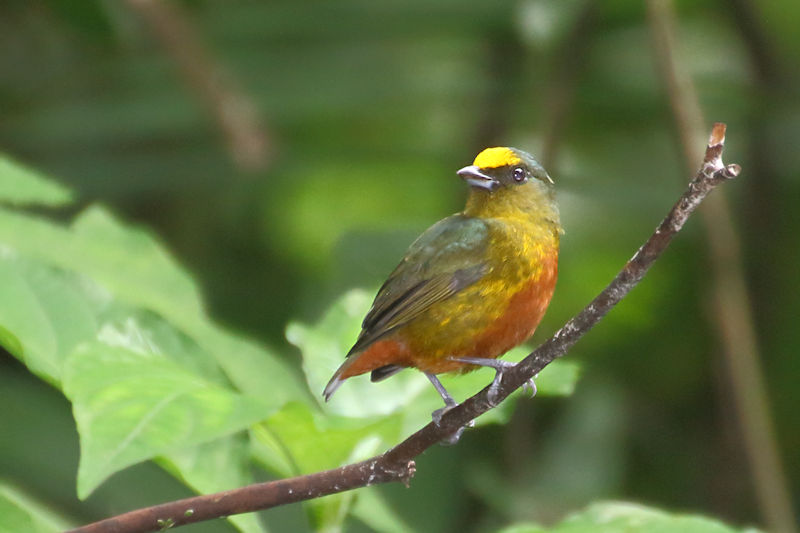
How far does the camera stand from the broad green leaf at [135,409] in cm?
116

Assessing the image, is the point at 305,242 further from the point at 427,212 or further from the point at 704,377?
the point at 704,377

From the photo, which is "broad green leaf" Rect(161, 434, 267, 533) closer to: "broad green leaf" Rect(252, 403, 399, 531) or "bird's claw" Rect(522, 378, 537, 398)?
"broad green leaf" Rect(252, 403, 399, 531)

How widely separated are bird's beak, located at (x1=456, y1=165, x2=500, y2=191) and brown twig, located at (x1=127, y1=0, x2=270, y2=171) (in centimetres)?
170

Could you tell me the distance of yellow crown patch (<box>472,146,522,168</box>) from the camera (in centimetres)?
152

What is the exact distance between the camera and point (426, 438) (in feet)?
3.80

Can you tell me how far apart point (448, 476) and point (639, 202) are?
1.05 m

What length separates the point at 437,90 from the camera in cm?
345

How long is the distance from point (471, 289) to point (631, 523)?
1.35ft

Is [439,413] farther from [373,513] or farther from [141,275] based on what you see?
[141,275]

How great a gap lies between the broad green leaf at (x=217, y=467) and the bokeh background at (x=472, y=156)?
0.97 m

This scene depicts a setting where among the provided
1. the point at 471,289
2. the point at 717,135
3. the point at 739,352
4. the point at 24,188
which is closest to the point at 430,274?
the point at 471,289

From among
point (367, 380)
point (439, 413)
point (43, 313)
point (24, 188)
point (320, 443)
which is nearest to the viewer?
point (439, 413)

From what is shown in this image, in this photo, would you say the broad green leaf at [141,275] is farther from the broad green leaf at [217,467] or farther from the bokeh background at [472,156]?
the bokeh background at [472,156]

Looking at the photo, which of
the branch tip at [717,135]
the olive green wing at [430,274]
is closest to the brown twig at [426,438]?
the branch tip at [717,135]
